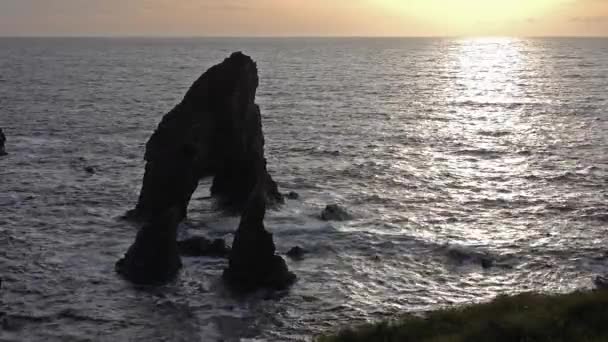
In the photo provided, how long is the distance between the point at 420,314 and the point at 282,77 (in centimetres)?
15881

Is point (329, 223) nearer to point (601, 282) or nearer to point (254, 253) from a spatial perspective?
point (254, 253)

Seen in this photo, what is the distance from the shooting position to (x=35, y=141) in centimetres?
8281

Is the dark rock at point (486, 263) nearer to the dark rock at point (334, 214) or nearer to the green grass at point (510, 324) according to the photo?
the green grass at point (510, 324)

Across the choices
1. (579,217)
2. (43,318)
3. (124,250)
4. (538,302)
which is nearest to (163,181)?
(124,250)

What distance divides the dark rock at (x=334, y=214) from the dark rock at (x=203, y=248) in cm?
1078

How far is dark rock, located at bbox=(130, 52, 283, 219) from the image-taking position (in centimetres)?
4544

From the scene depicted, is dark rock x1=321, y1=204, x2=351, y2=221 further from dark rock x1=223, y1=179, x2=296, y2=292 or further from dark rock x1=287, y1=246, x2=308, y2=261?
dark rock x1=223, y1=179, x2=296, y2=292

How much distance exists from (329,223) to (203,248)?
38.4 feet

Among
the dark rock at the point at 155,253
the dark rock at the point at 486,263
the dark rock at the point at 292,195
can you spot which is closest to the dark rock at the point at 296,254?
the dark rock at the point at 155,253

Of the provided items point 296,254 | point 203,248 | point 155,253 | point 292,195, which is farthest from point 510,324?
point 292,195

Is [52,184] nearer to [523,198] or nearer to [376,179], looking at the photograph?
[376,179]

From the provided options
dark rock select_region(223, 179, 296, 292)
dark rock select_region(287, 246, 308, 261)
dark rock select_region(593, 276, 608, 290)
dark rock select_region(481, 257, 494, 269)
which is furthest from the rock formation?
A: dark rock select_region(593, 276, 608, 290)

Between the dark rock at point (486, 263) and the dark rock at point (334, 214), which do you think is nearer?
the dark rock at point (486, 263)

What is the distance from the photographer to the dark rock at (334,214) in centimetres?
5169
